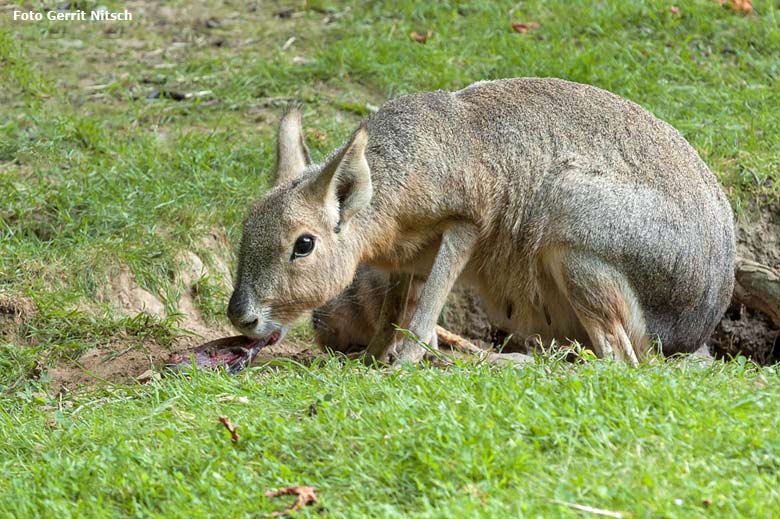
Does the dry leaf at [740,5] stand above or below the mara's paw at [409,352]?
above

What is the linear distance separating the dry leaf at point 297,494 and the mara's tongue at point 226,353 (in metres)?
2.02

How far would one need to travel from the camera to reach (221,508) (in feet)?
14.2

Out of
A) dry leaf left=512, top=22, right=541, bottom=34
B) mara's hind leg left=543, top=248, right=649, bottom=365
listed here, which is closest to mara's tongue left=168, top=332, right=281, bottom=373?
mara's hind leg left=543, top=248, right=649, bottom=365

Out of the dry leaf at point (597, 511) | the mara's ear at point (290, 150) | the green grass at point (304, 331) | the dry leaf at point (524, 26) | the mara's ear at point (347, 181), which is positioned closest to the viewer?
the dry leaf at point (597, 511)

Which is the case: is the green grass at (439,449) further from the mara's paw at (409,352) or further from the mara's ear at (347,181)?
the mara's ear at (347,181)

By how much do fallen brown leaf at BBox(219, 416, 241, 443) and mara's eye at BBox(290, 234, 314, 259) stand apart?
150 cm

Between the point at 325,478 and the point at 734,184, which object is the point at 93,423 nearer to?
the point at 325,478

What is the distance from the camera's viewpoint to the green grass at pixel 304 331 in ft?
14.2

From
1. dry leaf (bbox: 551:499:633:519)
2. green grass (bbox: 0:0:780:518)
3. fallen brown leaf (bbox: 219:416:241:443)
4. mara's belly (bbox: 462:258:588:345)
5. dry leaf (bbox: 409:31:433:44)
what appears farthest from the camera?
dry leaf (bbox: 409:31:433:44)

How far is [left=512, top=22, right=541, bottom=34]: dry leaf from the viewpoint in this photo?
33.9ft

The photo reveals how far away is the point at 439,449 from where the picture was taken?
4.43 m

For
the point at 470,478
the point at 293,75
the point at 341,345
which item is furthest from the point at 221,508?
the point at 293,75

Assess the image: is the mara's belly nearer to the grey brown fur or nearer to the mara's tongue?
the grey brown fur

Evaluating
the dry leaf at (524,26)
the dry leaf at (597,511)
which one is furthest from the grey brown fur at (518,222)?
the dry leaf at (524,26)
